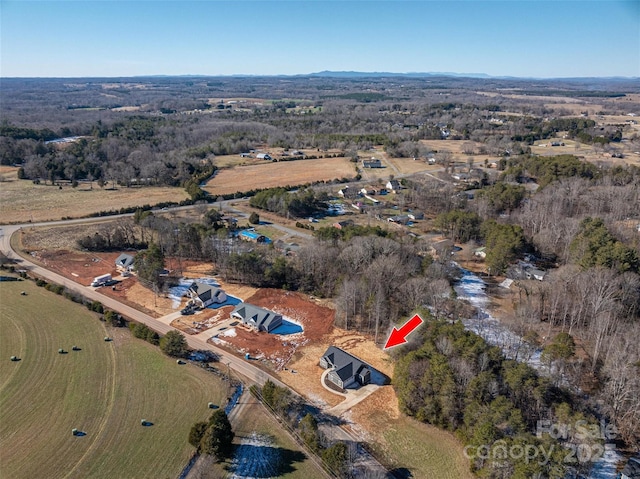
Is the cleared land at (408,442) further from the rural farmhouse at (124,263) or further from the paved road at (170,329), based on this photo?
the rural farmhouse at (124,263)

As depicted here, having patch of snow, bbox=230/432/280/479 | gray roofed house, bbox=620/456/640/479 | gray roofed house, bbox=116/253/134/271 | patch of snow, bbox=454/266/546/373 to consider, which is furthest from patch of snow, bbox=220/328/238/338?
gray roofed house, bbox=620/456/640/479

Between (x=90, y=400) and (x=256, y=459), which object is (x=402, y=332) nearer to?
(x=256, y=459)

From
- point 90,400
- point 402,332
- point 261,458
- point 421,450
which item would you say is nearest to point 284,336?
point 402,332

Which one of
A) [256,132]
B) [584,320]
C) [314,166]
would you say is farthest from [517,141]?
[584,320]

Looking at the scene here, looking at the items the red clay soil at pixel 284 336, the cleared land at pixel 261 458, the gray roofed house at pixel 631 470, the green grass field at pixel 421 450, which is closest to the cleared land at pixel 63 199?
the red clay soil at pixel 284 336

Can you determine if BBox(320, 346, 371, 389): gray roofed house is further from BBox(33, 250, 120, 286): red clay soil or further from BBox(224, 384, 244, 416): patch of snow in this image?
BBox(33, 250, 120, 286): red clay soil

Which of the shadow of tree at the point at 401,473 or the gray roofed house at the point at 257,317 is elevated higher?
the gray roofed house at the point at 257,317

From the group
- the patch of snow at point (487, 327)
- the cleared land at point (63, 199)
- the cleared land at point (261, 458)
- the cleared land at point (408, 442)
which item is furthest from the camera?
the cleared land at point (63, 199)

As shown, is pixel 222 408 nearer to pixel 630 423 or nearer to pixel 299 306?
pixel 299 306
